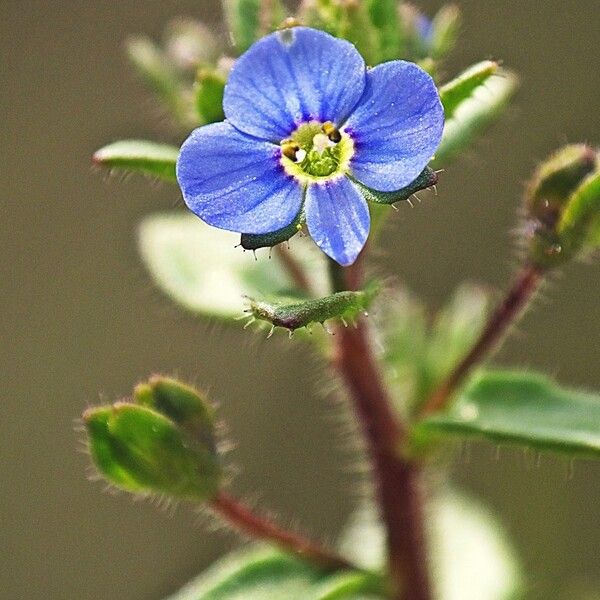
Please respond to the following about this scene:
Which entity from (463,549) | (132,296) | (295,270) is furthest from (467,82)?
(132,296)

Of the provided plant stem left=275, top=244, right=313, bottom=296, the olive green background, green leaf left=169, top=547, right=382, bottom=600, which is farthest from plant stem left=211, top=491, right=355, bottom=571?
the olive green background

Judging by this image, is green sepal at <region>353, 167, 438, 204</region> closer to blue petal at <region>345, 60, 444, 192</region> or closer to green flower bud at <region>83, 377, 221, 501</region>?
blue petal at <region>345, 60, 444, 192</region>

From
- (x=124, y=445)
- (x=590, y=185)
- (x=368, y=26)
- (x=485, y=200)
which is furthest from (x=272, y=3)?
(x=485, y=200)

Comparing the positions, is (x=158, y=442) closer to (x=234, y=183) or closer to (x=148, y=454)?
(x=148, y=454)

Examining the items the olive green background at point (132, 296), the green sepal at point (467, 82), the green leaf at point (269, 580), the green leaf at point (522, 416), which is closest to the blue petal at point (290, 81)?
the green sepal at point (467, 82)

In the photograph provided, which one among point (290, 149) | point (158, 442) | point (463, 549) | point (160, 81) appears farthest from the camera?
point (463, 549)
